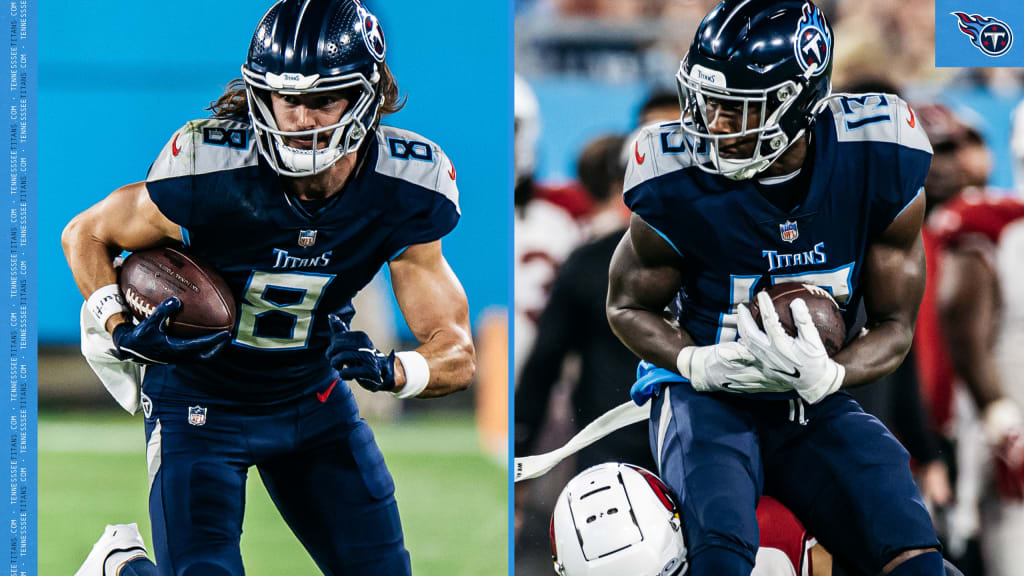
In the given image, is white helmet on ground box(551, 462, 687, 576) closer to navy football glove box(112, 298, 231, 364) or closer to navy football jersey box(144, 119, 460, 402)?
navy football jersey box(144, 119, 460, 402)

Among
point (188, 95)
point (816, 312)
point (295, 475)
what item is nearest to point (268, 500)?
point (295, 475)

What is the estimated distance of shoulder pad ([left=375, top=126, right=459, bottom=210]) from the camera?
2838 millimetres

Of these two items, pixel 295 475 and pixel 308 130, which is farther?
pixel 295 475

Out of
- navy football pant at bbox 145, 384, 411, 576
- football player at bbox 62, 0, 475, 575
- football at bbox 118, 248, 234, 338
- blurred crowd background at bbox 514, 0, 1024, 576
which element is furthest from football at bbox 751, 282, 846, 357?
football at bbox 118, 248, 234, 338

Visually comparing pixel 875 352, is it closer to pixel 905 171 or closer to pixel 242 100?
pixel 905 171

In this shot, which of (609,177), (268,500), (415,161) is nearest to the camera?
(415,161)

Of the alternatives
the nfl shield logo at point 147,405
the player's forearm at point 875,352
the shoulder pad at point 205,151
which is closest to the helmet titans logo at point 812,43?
the player's forearm at point 875,352

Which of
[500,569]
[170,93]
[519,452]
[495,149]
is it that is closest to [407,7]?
[495,149]

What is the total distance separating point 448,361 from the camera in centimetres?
280

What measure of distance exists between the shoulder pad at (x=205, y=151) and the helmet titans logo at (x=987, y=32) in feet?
6.59

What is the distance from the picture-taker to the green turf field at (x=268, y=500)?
3.16 m

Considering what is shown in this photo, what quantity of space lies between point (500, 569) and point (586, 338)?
719mm

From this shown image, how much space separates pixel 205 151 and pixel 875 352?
5.61 ft

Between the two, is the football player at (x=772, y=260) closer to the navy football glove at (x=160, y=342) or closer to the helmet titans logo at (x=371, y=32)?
the helmet titans logo at (x=371, y=32)
